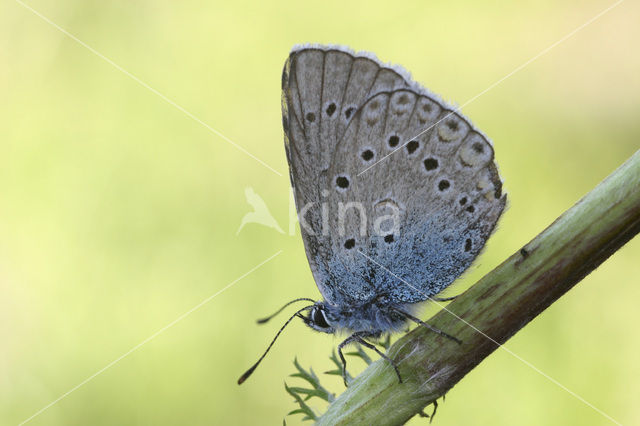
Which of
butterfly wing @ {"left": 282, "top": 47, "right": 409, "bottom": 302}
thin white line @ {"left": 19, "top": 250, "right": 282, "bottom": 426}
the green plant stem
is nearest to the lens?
the green plant stem

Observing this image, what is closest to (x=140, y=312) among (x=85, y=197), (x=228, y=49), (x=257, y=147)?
(x=85, y=197)

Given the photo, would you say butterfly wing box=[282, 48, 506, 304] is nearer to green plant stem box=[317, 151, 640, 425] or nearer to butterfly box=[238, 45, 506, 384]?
butterfly box=[238, 45, 506, 384]

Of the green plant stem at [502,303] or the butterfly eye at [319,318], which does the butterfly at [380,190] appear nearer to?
the butterfly eye at [319,318]

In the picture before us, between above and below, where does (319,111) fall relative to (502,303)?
above

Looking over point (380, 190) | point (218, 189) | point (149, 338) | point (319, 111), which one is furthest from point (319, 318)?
point (218, 189)

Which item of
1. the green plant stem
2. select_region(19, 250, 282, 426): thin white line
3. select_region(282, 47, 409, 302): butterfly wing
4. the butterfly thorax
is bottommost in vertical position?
select_region(19, 250, 282, 426): thin white line

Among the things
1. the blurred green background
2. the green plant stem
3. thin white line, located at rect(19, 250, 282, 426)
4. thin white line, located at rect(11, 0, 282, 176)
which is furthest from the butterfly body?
thin white line, located at rect(11, 0, 282, 176)

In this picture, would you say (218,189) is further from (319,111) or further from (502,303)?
(502,303)
